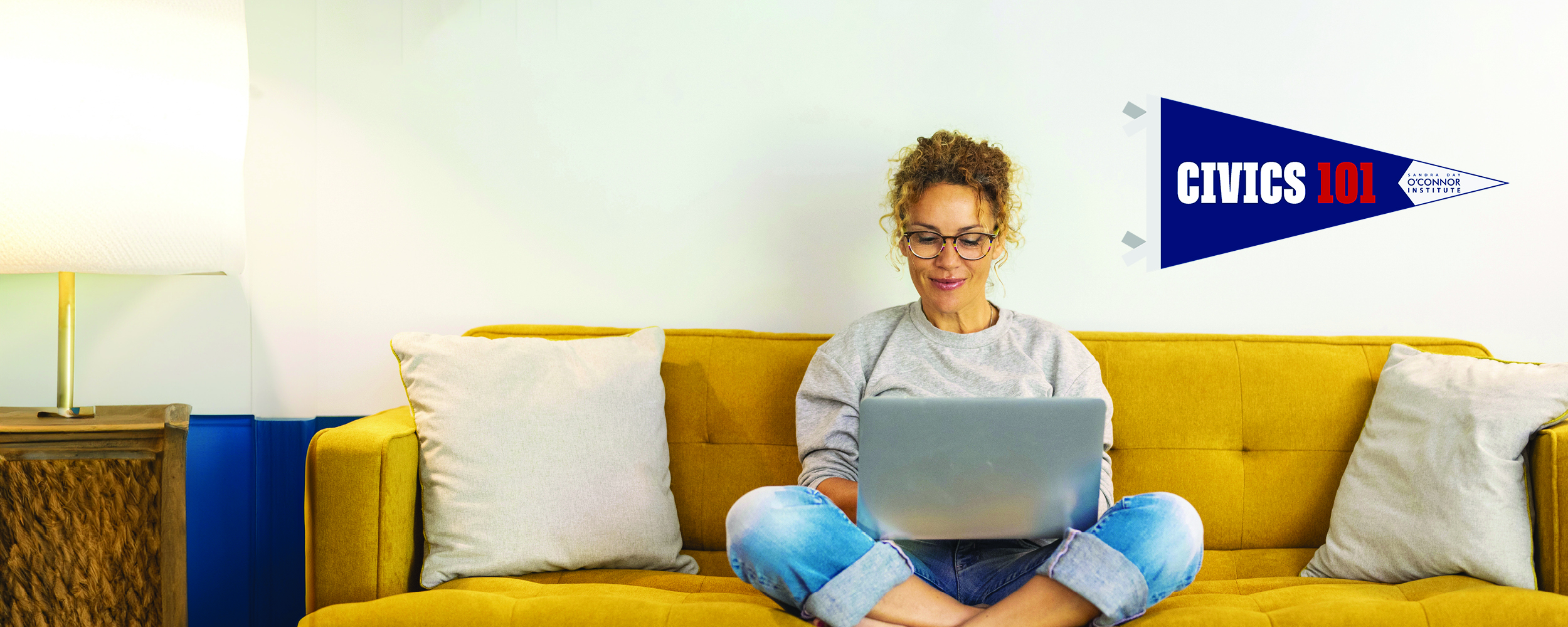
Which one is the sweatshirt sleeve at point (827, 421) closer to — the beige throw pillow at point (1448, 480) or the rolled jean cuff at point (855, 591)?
the rolled jean cuff at point (855, 591)

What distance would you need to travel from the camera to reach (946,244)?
1.67 metres

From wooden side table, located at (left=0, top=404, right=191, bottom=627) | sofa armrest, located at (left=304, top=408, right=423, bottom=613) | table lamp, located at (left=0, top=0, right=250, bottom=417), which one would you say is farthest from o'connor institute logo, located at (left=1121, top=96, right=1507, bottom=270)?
wooden side table, located at (left=0, top=404, right=191, bottom=627)

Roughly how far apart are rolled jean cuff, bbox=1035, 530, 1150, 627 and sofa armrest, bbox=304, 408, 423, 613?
1.01 metres

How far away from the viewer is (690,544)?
6.02 ft

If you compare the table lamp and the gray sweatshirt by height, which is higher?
the table lamp

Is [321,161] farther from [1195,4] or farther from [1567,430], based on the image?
[1567,430]

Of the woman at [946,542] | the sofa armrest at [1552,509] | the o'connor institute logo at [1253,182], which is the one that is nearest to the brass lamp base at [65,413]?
the woman at [946,542]

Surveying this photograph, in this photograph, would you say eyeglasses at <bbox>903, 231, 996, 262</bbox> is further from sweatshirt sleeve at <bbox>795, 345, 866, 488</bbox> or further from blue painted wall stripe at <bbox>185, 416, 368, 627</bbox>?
blue painted wall stripe at <bbox>185, 416, 368, 627</bbox>

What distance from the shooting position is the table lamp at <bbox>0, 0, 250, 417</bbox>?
145cm

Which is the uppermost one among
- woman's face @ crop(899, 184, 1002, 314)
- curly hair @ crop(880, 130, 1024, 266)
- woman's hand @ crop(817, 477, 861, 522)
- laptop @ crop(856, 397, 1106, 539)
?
curly hair @ crop(880, 130, 1024, 266)

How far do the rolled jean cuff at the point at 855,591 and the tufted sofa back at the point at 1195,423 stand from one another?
2.04 ft

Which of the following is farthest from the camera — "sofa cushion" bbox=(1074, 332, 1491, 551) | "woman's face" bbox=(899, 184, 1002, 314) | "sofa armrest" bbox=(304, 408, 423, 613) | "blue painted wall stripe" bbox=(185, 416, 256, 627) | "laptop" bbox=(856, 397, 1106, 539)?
"blue painted wall stripe" bbox=(185, 416, 256, 627)

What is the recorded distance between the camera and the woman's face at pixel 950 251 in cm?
166

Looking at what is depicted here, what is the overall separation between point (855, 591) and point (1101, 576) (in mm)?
328
